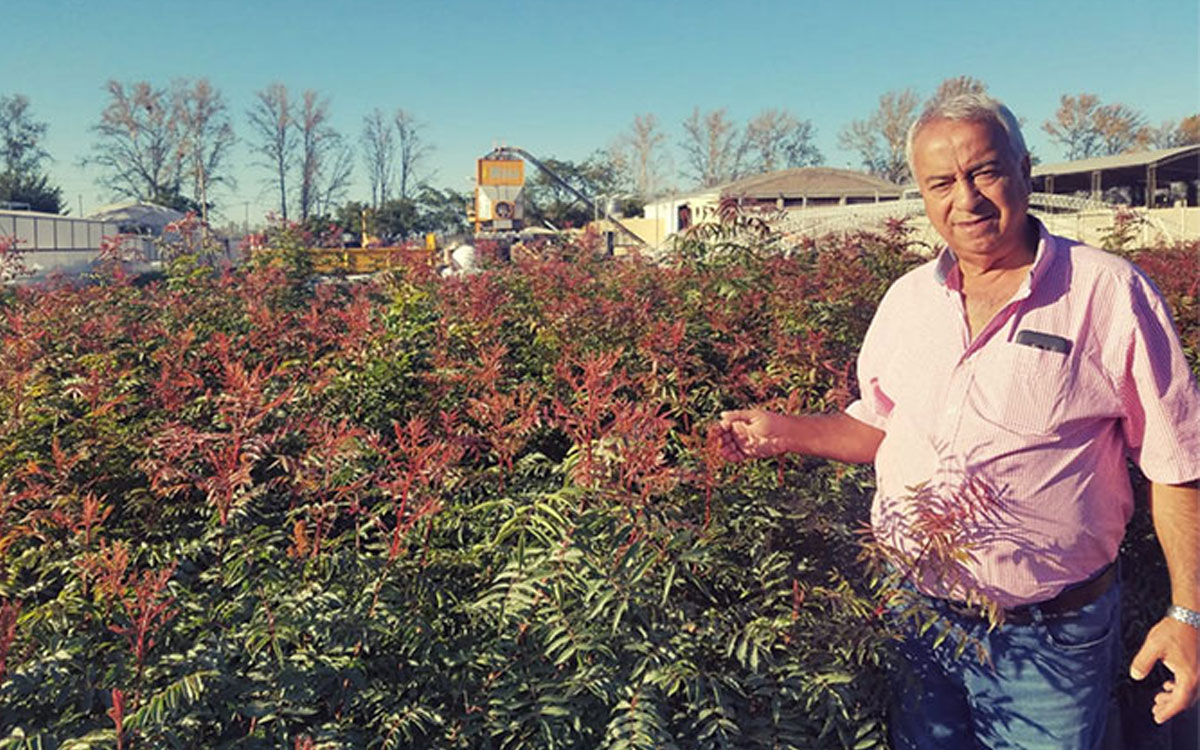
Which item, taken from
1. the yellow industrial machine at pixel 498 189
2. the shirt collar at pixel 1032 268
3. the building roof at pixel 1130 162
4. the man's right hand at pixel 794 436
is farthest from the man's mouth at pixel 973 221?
the building roof at pixel 1130 162

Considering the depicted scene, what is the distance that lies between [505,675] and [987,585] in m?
1.03

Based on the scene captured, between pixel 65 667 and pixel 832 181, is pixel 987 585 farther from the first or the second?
pixel 832 181

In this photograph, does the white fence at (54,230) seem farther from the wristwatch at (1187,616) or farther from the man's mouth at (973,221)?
the wristwatch at (1187,616)

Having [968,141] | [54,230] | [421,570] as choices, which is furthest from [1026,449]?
[54,230]

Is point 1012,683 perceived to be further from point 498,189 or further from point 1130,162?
point 1130,162

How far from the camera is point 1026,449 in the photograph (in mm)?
1751

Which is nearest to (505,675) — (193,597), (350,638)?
(350,638)

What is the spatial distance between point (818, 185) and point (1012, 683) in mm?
51080

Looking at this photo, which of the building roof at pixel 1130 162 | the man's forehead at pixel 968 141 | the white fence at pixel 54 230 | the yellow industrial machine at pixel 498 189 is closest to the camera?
the man's forehead at pixel 968 141

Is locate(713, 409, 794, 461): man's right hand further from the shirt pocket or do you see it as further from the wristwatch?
the wristwatch

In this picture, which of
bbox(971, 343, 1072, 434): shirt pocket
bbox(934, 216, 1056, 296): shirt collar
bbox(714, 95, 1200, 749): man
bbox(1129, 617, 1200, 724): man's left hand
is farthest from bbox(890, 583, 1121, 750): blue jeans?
bbox(934, 216, 1056, 296): shirt collar

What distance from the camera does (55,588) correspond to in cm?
184

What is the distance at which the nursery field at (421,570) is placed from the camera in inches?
56.6

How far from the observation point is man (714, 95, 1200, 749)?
1.70 metres
